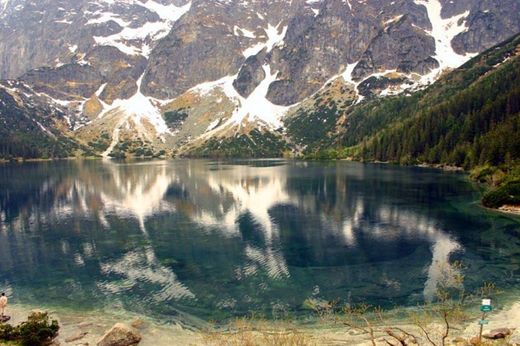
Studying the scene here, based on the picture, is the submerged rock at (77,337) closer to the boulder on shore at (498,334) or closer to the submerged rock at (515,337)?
the boulder on shore at (498,334)

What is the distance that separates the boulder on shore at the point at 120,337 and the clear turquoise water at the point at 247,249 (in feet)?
19.4

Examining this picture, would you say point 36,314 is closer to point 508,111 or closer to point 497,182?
point 497,182

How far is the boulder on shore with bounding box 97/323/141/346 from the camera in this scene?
1328 inches

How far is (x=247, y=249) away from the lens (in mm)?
64938

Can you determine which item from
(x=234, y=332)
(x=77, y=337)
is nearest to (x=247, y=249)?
(x=234, y=332)

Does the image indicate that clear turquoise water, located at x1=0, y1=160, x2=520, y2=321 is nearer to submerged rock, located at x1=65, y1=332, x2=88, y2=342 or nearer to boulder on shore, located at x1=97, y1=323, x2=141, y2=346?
boulder on shore, located at x1=97, y1=323, x2=141, y2=346

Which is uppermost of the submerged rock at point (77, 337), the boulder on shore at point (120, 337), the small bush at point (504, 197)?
the small bush at point (504, 197)

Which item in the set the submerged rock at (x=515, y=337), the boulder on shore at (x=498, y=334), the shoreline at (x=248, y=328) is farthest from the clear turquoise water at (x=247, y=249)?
the boulder on shore at (x=498, y=334)

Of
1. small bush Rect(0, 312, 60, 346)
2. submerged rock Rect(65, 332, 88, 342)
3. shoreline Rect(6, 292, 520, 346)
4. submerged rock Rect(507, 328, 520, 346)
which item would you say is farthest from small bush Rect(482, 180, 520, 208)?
small bush Rect(0, 312, 60, 346)

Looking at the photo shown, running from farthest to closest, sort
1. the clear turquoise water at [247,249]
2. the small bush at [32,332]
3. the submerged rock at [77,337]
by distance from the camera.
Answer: the clear turquoise water at [247,249], the submerged rock at [77,337], the small bush at [32,332]

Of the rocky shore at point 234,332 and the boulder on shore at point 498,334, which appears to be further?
the rocky shore at point 234,332

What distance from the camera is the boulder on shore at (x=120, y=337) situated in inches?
1328

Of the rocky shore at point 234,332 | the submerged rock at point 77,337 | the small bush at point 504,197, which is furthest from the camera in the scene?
the small bush at point 504,197

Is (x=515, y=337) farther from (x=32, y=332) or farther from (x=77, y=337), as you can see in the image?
(x=32, y=332)
